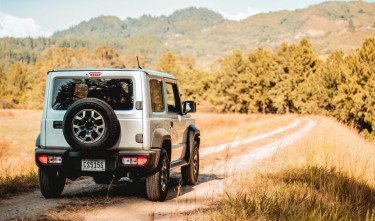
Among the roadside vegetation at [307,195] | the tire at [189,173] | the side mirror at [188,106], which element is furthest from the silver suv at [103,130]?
the tire at [189,173]

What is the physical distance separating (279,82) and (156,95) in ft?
202

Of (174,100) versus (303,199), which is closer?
(303,199)

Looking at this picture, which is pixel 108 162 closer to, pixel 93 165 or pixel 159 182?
pixel 93 165

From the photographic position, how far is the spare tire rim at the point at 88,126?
23.7 ft

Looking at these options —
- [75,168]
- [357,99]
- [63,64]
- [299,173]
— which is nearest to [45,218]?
[75,168]

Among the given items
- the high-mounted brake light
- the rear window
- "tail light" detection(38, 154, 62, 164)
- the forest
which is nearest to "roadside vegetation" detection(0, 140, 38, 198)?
"tail light" detection(38, 154, 62, 164)

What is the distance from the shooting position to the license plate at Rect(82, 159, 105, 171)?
292 inches

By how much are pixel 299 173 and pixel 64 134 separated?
5.11 meters

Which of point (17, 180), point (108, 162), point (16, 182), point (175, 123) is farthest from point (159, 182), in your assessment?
point (17, 180)

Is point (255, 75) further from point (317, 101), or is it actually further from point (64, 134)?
point (64, 134)

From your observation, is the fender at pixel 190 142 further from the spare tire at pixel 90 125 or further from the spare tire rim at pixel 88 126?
the spare tire rim at pixel 88 126

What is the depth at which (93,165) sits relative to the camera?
743 centimetres

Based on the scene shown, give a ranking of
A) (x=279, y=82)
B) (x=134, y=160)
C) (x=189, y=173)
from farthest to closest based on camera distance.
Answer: (x=279, y=82) → (x=189, y=173) → (x=134, y=160)

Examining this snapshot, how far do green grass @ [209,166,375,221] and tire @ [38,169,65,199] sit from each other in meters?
2.77
